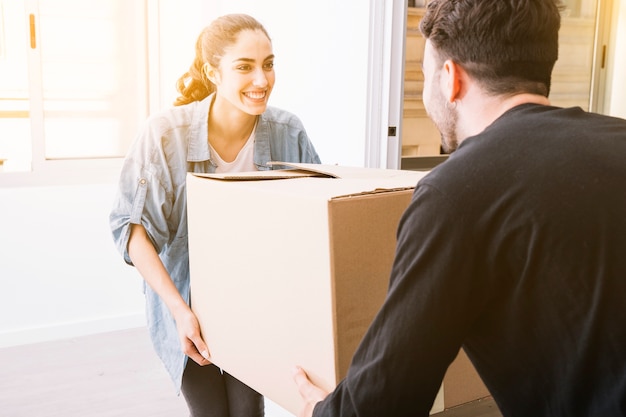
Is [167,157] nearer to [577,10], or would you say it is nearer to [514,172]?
[514,172]

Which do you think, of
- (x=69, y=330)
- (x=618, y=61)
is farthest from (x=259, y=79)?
(x=618, y=61)

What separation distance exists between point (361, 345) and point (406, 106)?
8.21 ft

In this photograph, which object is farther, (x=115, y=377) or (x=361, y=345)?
(x=115, y=377)

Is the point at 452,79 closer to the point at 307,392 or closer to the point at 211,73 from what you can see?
the point at 307,392

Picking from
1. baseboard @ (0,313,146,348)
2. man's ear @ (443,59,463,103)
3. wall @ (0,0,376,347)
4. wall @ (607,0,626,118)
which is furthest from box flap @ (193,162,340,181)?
wall @ (607,0,626,118)

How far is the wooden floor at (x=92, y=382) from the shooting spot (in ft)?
8.46

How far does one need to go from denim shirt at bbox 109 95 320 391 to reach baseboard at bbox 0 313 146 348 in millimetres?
2049

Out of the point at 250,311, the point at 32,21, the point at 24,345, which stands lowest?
the point at 24,345

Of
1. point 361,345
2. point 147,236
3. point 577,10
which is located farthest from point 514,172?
point 577,10

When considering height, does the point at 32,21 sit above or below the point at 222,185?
above

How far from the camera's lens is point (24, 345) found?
3.23 m

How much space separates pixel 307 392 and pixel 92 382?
221 cm

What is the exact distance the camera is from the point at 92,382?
283cm

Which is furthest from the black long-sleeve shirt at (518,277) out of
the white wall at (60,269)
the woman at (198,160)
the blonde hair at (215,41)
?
the white wall at (60,269)
